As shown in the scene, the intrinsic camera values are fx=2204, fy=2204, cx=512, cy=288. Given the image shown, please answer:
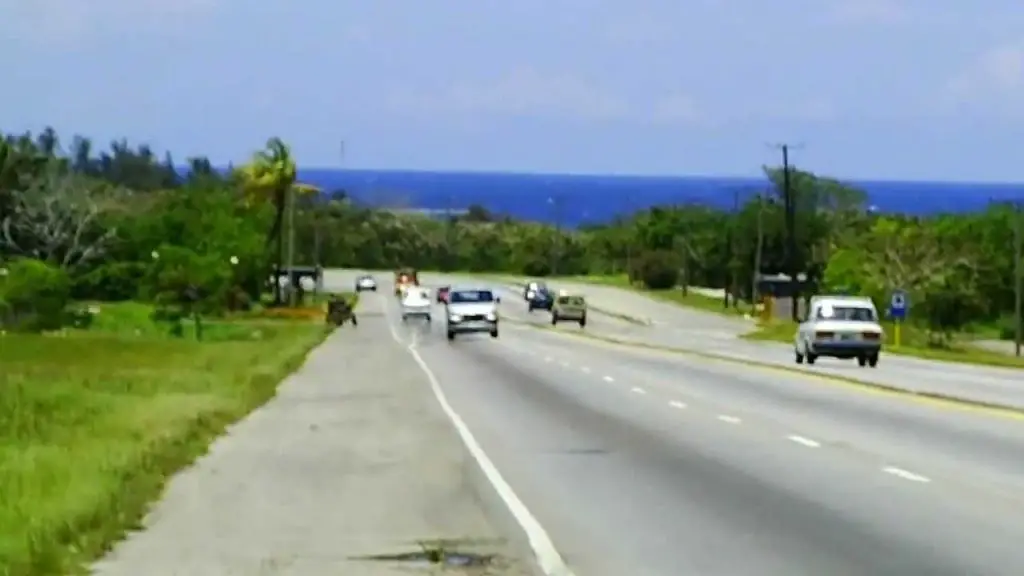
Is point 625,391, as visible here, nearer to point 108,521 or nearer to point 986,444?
point 986,444

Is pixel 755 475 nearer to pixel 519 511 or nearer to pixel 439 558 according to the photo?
pixel 519 511

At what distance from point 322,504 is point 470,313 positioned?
56321 millimetres

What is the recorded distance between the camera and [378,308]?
11888 centimetres

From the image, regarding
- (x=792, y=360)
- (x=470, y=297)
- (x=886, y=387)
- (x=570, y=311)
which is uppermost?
(x=886, y=387)

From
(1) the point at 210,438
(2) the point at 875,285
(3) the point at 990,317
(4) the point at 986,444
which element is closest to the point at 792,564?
(4) the point at 986,444

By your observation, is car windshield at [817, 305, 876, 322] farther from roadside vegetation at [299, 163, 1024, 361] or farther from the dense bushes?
the dense bushes

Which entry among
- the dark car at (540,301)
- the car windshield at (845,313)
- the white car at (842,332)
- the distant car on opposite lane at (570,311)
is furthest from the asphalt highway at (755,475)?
the dark car at (540,301)

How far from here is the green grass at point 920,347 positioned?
66.8 meters

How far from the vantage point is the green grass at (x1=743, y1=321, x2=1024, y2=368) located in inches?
2630

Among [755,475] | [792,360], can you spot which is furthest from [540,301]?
[755,475]

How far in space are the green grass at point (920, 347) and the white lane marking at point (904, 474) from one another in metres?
42.1

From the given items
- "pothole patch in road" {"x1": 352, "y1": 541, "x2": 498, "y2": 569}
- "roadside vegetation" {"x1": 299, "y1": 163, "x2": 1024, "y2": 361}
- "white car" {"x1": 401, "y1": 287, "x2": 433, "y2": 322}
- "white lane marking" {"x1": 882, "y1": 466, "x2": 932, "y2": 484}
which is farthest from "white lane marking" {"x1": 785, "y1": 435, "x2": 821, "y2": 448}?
"white car" {"x1": 401, "y1": 287, "x2": 433, "y2": 322}

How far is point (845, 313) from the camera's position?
55.1 metres

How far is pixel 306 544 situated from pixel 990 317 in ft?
334
